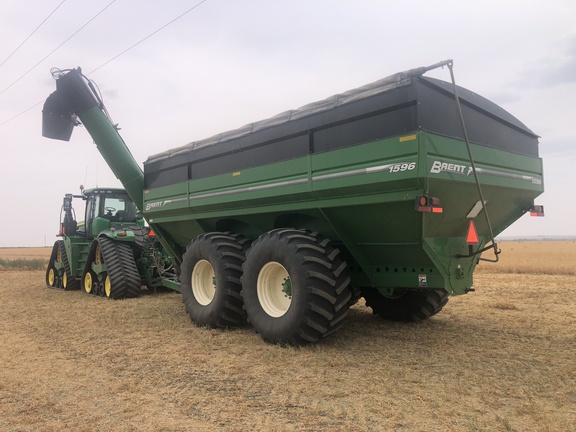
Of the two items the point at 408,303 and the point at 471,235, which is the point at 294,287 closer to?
the point at 471,235

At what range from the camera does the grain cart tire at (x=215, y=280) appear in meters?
6.12

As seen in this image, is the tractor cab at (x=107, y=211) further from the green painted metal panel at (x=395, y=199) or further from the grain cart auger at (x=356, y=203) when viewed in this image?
the green painted metal panel at (x=395, y=199)

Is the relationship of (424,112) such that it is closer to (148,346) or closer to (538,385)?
(538,385)

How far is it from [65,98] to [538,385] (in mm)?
9236

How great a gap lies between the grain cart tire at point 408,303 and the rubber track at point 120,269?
17.6 feet

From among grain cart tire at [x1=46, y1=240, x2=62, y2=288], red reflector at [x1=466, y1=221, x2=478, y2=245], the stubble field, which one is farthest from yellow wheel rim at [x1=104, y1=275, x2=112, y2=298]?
red reflector at [x1=466, y1=221, x2=478, y2=245]

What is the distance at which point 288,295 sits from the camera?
5469 millimetres

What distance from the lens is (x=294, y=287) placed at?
5004mm

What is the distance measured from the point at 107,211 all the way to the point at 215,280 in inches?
260

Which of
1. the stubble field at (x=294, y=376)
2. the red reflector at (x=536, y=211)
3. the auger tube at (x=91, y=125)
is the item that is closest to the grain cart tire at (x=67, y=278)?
the auger tube at (x=91, y=125)

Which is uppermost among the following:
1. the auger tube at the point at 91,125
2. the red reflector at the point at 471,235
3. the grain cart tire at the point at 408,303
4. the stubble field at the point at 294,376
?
the auger tube at the point at 91,125

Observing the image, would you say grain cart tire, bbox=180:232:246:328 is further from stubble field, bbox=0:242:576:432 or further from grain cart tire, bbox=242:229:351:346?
grain cart tire, bbox=242:229:351:346

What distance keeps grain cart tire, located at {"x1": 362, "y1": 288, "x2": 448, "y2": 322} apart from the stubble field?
20 cm

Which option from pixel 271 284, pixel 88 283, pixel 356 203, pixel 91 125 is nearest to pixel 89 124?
pixel 91 125
